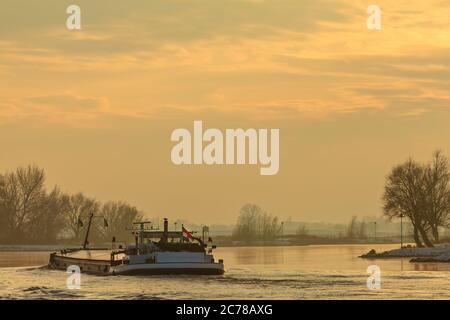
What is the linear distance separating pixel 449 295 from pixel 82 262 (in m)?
58.2

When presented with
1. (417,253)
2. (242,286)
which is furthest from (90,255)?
(242,286)

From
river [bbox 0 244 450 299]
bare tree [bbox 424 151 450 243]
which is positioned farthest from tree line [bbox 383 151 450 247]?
river [bbox 0 244 450 299]

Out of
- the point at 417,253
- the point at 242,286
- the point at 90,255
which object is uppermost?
the point at 417,253

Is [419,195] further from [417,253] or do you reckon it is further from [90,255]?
[90,255]

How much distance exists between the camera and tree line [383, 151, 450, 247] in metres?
177

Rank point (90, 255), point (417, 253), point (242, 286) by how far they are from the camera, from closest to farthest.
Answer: point (242, 286) < point (90, 255) < point (417, 253)

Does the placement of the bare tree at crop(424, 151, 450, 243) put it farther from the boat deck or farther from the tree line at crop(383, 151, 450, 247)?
the boat deck

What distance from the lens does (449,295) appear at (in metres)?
80.2

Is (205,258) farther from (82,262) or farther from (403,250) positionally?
(403,250)

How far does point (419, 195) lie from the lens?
178 m

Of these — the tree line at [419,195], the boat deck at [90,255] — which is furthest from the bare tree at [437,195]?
the boat deck at [90,255]
